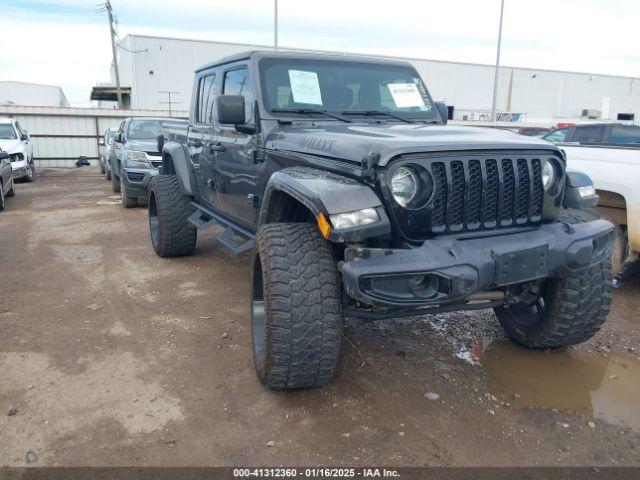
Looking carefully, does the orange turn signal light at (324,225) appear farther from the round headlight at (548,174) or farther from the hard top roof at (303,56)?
the hard top roof at (303,56)

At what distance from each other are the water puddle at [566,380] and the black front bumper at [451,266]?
83 cm

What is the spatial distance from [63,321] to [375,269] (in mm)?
2999

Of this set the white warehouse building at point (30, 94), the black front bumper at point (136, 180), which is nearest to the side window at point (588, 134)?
the black front bumper at point (136, 180)

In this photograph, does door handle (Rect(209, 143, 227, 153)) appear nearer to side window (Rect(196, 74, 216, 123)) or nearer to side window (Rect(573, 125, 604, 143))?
side window (Rect(196, 74, 216, 123))

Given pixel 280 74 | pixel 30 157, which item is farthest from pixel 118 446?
pixel 30 157

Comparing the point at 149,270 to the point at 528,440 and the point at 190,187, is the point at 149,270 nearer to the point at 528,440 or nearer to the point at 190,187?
the point at 190,187

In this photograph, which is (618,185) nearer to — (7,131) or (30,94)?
(7,131)

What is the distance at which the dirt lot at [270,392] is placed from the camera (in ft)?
8.75

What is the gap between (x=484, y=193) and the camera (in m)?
2.86

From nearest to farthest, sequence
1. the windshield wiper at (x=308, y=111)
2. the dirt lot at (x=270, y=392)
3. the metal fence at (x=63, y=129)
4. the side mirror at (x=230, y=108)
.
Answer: the dirt lot at (x=270, y=392)
the side mirror at (x=230, y=108)
the windshield wiper at (x=308, y=111)
the metal fence at (x=63, y=129)

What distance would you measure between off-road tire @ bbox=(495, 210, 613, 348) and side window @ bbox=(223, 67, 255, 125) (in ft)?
7.62

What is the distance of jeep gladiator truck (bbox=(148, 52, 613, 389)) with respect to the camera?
258 cm

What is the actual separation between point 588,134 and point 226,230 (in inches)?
205

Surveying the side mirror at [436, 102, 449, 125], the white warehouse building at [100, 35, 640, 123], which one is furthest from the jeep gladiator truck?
the white warehouse building at [100, 35, 640, 123]
